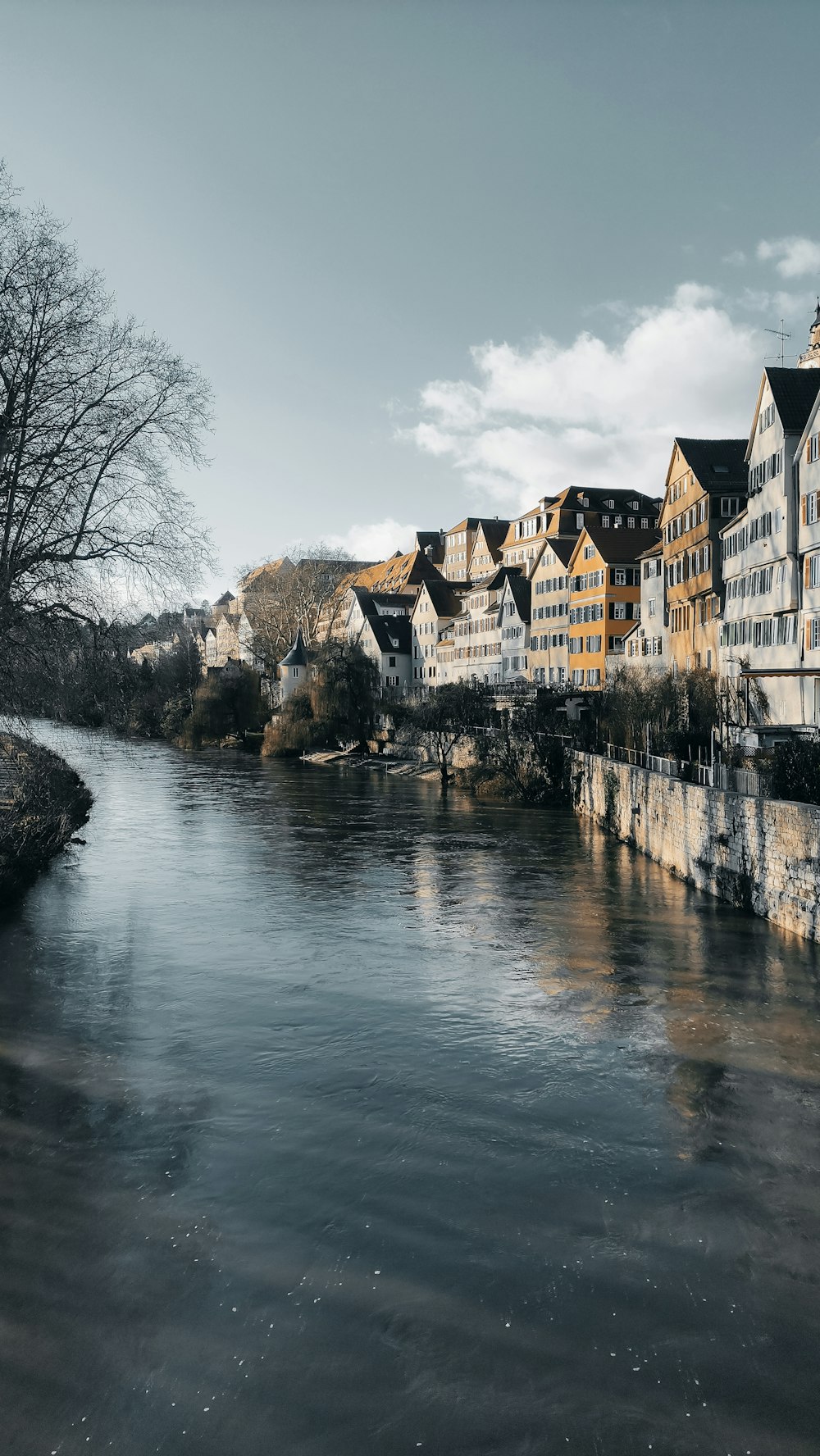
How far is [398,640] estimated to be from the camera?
79062mm

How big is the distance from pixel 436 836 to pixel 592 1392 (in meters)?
25.0

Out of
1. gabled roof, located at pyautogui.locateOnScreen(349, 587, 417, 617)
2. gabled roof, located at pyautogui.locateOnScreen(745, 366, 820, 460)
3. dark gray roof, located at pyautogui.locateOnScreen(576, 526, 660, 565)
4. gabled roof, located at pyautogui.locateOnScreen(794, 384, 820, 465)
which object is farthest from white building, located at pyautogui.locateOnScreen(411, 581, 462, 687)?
gabled roof, located at pyautogui.locateOnScreen(794, 384, 820, 465)

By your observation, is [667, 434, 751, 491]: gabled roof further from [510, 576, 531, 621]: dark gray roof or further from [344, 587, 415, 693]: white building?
[344, 587, 415, 693]: white building

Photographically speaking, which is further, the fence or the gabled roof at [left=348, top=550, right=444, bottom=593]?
the gabled roof at [left=348, top=550, right=444, bottom=593]

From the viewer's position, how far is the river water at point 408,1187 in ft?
21.0

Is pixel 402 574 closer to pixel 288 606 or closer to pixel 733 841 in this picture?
pixel 288 606

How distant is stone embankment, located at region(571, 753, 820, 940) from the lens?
16.9 metres

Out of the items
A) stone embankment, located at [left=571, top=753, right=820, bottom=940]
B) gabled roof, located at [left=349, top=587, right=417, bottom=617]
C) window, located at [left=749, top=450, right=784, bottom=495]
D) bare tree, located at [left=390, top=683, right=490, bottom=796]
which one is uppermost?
gabled roof, located at [left=349, top=587, right=417, bottom=617]

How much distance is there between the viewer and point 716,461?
40656 millimetres

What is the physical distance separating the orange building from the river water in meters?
32.5

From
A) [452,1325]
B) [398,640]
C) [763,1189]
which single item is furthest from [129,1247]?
[398,640]

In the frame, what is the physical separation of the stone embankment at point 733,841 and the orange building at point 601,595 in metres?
20.4

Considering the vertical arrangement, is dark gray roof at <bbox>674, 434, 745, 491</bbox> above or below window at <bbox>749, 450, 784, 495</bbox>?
above

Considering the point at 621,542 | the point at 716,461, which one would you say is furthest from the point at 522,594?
the point at 716,461
